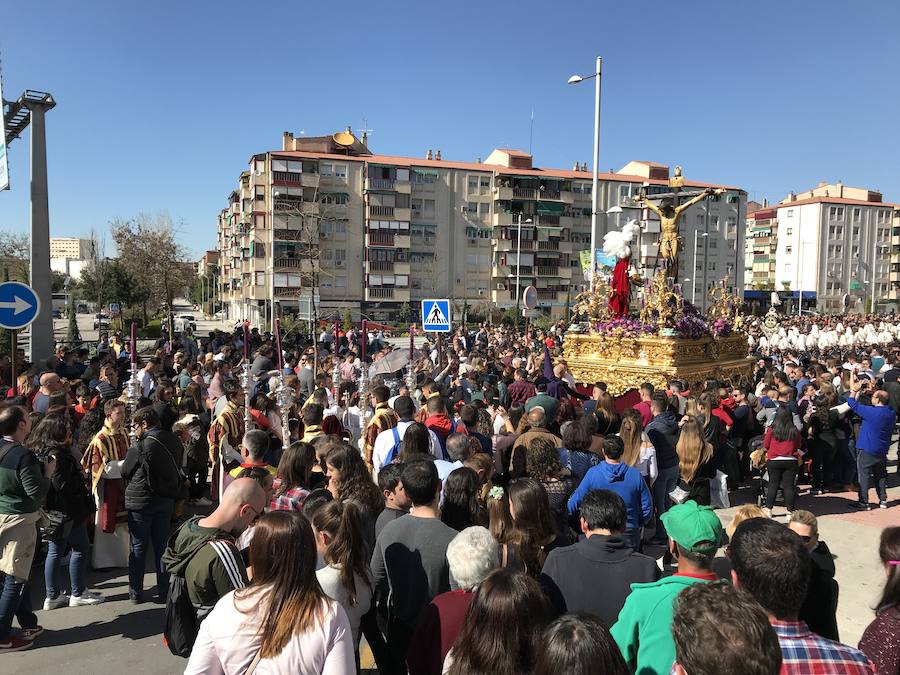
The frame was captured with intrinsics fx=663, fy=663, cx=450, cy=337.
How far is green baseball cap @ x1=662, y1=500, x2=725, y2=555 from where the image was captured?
3.10 meters

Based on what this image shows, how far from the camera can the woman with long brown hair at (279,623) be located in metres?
2.63

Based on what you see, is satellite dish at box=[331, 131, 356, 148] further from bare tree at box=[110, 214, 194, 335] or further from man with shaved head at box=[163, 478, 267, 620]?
man with shaved head at box=[163, 478, 267, 620]

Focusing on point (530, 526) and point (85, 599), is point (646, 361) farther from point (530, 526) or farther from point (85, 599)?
point (85, 599)

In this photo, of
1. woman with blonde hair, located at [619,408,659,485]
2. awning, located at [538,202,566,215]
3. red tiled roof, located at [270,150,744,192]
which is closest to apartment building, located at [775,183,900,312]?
red tiled roof, located at [270,150,744,192]

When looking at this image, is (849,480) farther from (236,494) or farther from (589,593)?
(236,494)

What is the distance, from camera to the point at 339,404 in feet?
30.9

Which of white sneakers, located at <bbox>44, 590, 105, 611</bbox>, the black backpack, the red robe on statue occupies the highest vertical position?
the red robe on statue

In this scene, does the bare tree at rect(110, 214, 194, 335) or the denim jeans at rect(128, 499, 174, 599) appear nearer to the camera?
the denim jeans at rect(128, 499, 174, 599)

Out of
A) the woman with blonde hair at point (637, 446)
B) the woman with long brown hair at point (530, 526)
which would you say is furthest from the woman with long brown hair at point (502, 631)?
the woman with blonde hair at point (637, 446)

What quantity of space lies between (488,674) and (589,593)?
1025mm

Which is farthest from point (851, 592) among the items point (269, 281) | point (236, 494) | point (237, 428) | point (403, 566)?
point (269, 281)

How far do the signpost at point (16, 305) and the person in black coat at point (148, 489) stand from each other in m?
3.07

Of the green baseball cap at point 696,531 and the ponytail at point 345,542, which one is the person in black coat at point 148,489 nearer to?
the ponytail at point 345,542

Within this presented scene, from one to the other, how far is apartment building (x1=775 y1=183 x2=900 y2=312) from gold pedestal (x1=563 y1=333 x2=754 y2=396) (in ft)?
257
